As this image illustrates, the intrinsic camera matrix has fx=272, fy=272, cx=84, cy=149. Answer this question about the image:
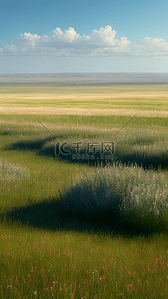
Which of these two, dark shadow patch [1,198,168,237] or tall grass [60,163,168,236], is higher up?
tall grass [60,163,168,236]

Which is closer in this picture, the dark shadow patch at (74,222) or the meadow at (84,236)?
the meadow at (84,236)

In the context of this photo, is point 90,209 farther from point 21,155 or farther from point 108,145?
point 21,155

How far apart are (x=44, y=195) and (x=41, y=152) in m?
7.29

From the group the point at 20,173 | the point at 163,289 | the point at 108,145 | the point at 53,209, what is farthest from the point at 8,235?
the point at 108,145

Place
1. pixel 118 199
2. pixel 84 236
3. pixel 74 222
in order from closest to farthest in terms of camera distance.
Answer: pixel 84 236
pixel 74 222
pixel 118 199

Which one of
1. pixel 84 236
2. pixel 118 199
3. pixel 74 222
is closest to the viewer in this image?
pixel 84 236

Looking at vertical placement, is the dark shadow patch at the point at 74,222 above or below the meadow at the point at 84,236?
below

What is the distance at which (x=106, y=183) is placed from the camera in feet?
20.4

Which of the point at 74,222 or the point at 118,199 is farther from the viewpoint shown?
the point at 118,199

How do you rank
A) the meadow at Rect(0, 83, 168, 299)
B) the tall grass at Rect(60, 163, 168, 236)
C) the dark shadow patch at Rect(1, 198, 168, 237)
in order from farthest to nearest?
the tall grass at Rect(60, 163, 168, 236), the dark shadow patch at Rect(1, 198, 168, 237), the meadow at Rect(0, 83, 168, 299)

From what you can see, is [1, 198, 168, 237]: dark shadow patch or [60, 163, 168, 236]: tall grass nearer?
[1, 198, 168, 237]: dark shadow patch

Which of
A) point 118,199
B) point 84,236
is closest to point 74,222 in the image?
point 84,236

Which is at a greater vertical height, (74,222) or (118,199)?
(118,199)

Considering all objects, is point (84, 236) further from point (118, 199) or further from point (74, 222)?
point (118, 199)
